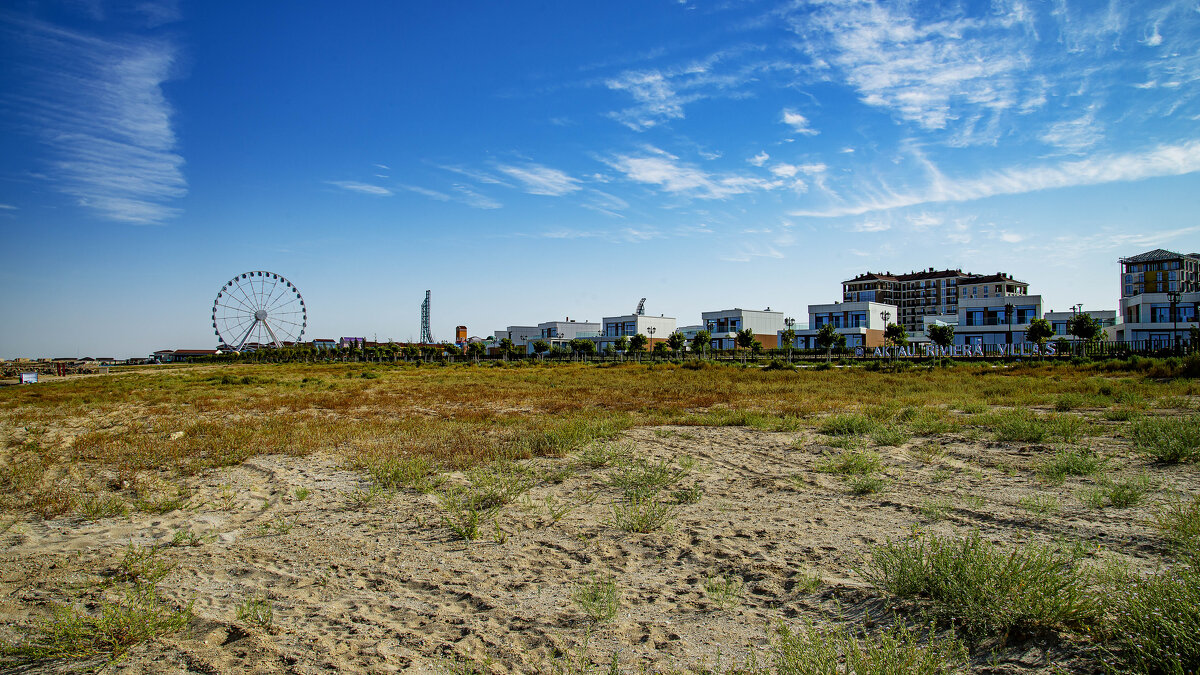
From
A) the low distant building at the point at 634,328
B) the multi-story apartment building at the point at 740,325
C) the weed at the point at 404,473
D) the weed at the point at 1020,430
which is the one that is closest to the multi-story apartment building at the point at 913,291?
the multi-story apartment building at the point at 740,325

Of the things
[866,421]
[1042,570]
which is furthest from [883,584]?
[866,421]

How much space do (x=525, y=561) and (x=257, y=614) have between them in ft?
7.50

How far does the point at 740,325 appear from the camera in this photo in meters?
93.2

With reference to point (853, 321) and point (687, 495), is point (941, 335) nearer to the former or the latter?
point (853, 321)

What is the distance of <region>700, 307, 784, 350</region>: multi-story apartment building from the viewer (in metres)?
92.9

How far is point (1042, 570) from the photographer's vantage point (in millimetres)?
4266

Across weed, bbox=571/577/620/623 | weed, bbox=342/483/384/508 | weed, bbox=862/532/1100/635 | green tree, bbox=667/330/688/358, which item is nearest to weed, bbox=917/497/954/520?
weed, bbox=862/532/1100/635

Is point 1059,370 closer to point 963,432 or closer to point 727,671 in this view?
point 963,432

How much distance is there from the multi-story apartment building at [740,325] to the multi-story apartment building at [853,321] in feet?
28.3

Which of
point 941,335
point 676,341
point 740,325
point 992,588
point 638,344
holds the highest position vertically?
point 740,325

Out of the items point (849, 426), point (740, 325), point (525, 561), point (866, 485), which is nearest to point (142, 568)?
point (525, 561)

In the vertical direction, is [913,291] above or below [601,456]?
above

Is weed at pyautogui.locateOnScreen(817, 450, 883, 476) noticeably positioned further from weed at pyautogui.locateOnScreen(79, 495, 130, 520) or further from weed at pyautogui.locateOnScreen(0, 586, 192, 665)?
weed at pyautogui.locateOnScreen(79, 495, 130, 520)

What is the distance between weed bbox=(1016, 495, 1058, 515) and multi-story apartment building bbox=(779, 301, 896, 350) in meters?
75.6
